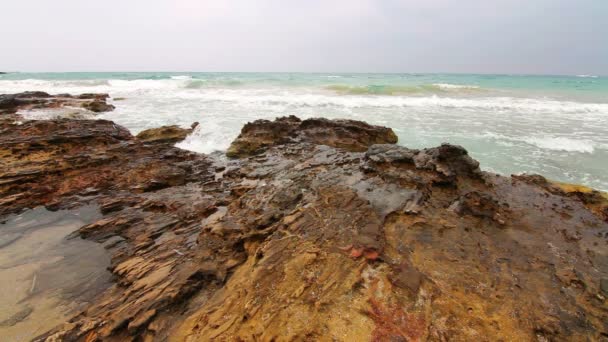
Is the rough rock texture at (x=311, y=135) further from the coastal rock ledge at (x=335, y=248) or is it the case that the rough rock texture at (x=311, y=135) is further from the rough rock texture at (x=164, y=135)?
the rough rock texture at (x=164, y=135)

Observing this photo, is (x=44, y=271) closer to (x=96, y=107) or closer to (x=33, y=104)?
(x=96, y=107)

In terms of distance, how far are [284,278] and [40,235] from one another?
4487 mm

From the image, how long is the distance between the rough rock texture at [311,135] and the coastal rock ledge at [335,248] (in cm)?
181

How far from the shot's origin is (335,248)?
3.19 meters

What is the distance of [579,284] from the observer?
2.83m

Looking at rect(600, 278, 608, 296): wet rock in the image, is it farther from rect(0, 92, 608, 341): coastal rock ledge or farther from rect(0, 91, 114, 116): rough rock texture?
rect(0, 91, 114, 116): rough rock texture

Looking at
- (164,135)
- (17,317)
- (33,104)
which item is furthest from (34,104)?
(17,317)

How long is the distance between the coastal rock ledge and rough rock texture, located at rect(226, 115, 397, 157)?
1810mm

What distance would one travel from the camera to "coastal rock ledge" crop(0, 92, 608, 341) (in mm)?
2453

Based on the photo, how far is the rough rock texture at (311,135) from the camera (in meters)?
8.33

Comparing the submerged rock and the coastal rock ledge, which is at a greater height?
the submerged rock

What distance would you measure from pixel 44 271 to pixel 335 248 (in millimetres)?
3998

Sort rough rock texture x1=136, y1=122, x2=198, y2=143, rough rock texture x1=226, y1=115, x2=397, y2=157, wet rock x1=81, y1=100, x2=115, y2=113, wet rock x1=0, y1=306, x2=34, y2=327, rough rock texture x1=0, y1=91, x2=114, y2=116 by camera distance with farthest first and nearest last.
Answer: wet rock x1=81, y1=100, x2=115, y2=113
rough rock texture x1=0, y1=91, x2=114, y2=116
rough rock texture x1=136, y1=122, x2=198, y2=143
rough rock texture x1=226, y1=115, x2=397, y2=157
wet rock x1=0, y1=306, x2=34, y2=327

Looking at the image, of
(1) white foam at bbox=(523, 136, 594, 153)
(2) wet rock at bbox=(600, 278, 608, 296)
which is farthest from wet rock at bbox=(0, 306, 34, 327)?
(1) white foam at bbox=(523, 136, 594, 153)
